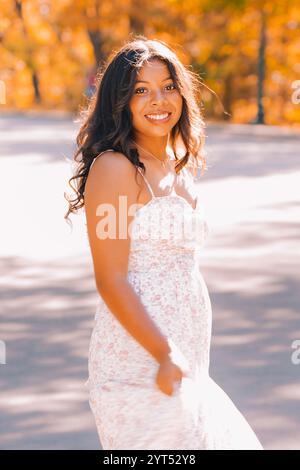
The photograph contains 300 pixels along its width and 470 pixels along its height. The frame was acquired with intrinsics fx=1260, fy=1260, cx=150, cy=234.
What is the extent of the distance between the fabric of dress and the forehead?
324mm

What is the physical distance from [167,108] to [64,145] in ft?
81.6

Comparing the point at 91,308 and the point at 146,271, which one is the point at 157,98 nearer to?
the point at 146,271

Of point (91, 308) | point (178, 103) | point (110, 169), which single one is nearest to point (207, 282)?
point (91, 308)

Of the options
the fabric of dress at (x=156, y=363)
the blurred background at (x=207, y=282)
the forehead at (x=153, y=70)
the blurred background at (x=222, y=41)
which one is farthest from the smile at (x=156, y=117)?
the blurred background at (x=222, y=41)

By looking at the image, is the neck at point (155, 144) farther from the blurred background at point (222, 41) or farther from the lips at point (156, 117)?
the blurred background at point (222, 41)

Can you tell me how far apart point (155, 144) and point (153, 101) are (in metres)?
0.14

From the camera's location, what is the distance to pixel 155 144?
11.5ft

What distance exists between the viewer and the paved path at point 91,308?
6.17m

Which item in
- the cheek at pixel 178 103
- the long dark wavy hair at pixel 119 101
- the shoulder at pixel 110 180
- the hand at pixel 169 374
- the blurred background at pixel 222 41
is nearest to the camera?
the hand at pixel 169 374

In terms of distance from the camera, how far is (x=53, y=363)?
7312mm

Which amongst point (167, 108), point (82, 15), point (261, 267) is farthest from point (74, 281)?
point (82, 15)

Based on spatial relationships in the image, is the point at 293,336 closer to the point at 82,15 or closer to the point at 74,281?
the point at 74,281

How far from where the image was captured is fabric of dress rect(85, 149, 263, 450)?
3.15 m

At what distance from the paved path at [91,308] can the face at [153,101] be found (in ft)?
7.90
